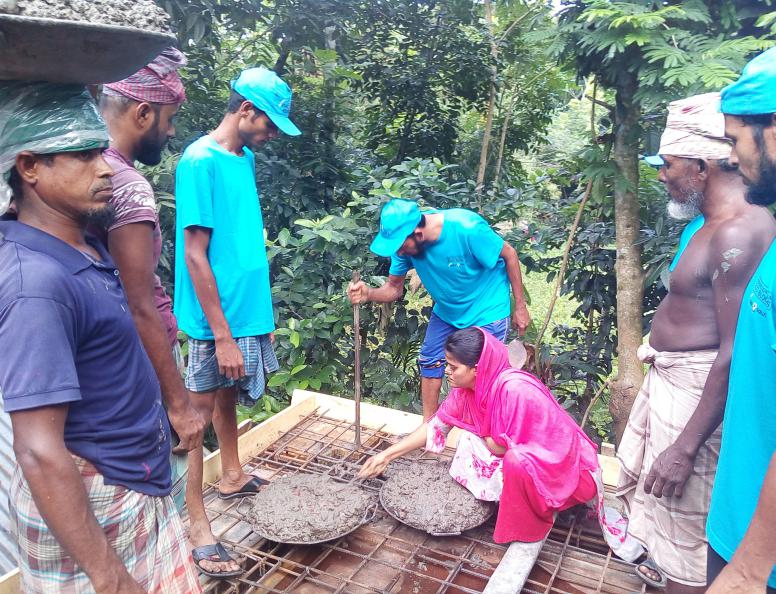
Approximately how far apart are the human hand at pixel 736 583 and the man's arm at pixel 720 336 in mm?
841

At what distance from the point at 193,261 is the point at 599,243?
9.67 feet

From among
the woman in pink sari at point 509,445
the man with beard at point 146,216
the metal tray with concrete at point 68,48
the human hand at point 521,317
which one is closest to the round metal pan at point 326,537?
the woman in pink sari at point 509,445

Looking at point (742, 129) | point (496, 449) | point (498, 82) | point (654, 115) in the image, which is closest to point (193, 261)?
point (496, 449)

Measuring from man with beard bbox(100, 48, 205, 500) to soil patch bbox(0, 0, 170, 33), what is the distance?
0.51 metres

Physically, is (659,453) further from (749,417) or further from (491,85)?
(491,85)

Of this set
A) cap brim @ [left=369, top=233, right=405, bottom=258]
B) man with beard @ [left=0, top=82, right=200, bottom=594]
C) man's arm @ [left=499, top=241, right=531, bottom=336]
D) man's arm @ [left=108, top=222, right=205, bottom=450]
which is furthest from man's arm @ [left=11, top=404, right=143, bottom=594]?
man's arm @ [left=499, top=241, right=531, bottom=336]

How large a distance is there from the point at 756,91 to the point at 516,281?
2338mm

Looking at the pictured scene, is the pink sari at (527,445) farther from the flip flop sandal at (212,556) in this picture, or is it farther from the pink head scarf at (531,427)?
the flip flop sandal at (212,556)

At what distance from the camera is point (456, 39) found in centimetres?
597

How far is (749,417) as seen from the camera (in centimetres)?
136

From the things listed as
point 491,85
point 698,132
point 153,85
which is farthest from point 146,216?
point 491,85

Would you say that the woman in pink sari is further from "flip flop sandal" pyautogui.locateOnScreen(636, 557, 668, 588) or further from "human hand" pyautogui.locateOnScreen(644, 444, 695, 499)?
"human hand" pyautogui.locateOnScreen(644, 444, 695, 499)

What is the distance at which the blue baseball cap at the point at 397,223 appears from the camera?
338cm

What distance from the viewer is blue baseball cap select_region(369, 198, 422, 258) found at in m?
3.38
